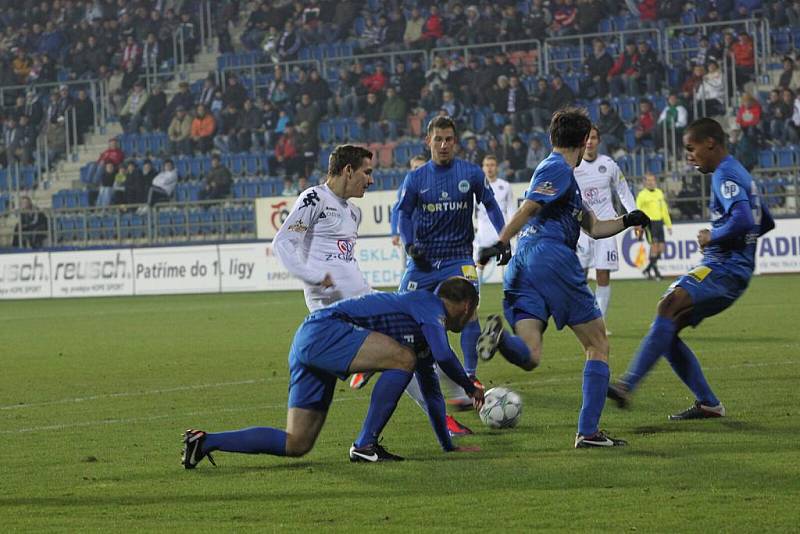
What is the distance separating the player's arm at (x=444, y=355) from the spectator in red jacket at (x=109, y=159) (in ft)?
90.9

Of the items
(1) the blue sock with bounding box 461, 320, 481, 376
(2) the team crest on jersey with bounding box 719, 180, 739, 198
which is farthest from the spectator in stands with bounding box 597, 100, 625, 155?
(2) the team crest on jersey with bounding box 719, 180, 739, 198

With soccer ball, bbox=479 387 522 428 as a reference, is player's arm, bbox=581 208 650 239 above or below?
above

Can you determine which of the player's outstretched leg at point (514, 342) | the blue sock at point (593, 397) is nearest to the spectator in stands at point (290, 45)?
the player's outstretched leg at point (514, 342)

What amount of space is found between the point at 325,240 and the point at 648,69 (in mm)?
21717

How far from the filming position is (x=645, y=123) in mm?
28766

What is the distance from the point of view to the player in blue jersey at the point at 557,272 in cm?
784

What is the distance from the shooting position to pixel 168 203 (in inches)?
1206

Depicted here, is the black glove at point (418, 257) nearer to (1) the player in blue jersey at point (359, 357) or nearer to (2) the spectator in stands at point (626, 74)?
(1) the player in blue jersey at point (359, 357)

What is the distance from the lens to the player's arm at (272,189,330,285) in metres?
9.04

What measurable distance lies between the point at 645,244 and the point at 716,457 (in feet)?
64.1

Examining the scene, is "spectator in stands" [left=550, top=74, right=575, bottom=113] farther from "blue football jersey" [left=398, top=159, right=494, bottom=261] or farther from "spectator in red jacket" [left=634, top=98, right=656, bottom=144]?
"blue football jersey" [left=398, top=159, right=494, bottom=261]

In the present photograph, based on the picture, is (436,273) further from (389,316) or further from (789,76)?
(789,76)

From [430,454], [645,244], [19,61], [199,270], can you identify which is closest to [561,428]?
[430,454]

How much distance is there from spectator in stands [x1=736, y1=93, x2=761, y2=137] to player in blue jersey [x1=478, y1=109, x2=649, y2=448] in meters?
20.4
